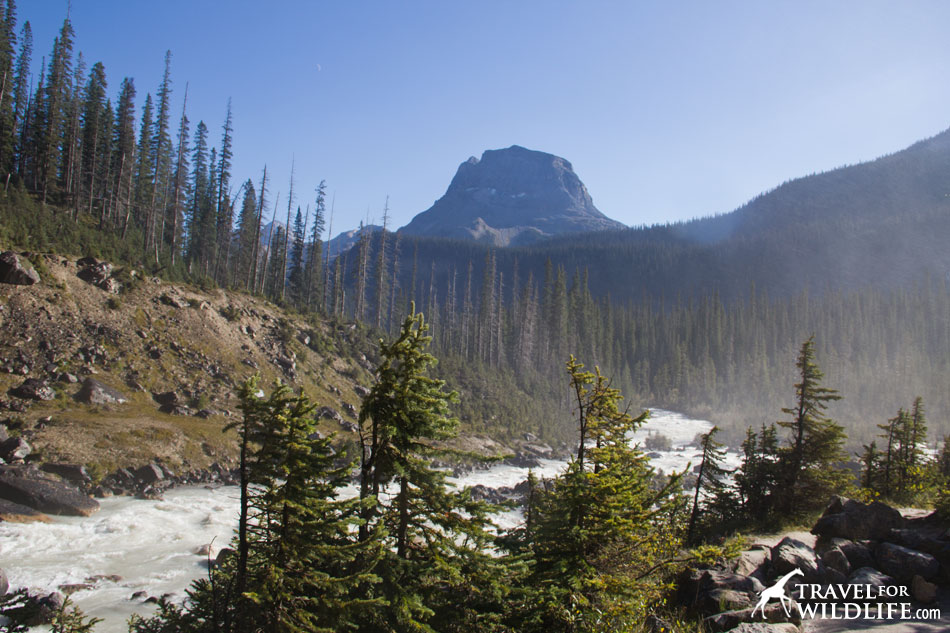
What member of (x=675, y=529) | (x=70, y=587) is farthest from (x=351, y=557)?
(x=70, y=587)

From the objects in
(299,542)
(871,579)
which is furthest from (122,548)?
(871,579)

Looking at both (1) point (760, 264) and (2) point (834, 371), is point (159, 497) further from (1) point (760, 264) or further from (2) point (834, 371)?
(1) point (760, 264)

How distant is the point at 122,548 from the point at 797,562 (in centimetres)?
2325

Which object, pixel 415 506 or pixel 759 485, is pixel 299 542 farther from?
pixel 759 485

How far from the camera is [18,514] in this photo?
21.0 meters

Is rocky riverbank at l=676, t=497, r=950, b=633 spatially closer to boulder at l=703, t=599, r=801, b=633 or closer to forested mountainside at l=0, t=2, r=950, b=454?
boulder at l=703, t=599, r=801, b=633

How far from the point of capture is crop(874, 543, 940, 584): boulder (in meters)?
11.3

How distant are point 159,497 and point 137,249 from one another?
3157 cm

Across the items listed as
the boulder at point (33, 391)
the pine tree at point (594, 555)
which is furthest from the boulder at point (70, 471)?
the pine tree at point (594, 555)

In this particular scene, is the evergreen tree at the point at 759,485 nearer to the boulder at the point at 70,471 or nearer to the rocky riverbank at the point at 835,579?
the rocky riverbank at the point at 835,579

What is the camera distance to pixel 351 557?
8336 millimetres

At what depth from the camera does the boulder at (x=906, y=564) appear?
11344 mm

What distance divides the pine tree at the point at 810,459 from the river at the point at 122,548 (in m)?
3.64

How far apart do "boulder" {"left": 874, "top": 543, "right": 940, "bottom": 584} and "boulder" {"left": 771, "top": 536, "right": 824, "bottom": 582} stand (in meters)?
1.45
